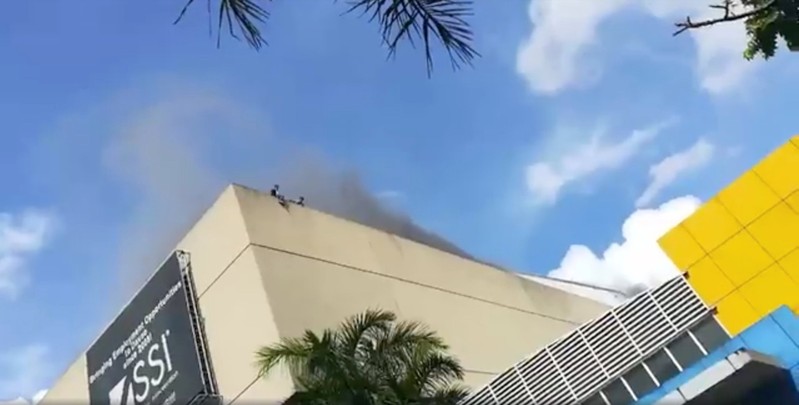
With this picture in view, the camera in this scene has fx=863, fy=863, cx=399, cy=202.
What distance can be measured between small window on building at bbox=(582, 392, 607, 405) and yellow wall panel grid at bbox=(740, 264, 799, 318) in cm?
369

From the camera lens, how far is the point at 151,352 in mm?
25016

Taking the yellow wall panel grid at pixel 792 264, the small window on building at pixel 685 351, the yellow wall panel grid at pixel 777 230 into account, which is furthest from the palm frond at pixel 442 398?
the yellow wall panel grid at pixel 777 230

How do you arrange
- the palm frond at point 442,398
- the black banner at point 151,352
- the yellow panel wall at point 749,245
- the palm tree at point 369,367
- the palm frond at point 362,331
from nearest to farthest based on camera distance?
the palm tree at point 369,367
the palm frond at point 442,398
the palm frond at point 362,331
the yellow panel wall at point 749,245
the black banner at point 151,352

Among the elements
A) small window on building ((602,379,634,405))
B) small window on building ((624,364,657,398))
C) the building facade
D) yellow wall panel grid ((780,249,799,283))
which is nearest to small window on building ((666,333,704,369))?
the building facade

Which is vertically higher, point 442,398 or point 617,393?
point 617,393

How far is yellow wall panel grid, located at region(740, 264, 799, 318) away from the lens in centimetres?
1686

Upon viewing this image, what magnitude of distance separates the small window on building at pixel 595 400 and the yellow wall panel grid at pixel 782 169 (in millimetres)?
5621

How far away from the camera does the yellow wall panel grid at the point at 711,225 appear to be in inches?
712

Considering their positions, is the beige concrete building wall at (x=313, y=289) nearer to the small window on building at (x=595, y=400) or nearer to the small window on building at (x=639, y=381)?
the small window on building at (x=595, y=400)

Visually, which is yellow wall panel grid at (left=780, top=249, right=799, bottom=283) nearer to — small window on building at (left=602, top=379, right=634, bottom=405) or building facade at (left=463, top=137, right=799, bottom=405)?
building facade at (left=463, top=137, right=799, bottom=405)

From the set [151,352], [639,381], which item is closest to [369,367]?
Result: [639,381]

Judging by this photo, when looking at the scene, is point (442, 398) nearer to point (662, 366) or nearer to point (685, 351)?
point (662, 366)

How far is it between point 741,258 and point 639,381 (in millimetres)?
3304

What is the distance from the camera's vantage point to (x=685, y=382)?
55.3ft
